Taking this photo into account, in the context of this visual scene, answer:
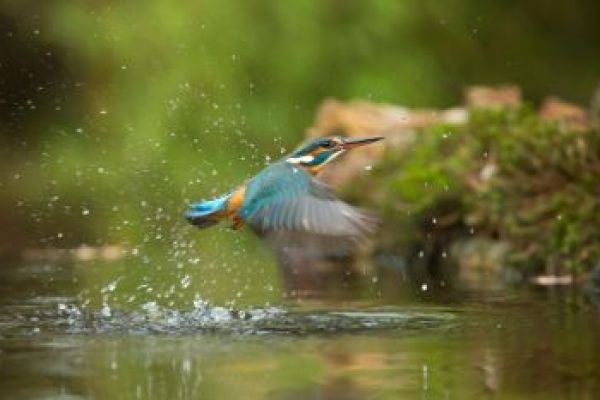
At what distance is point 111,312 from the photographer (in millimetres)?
9406

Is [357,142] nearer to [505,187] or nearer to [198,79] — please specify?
[505,187]

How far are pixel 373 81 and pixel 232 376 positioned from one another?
1303 cm

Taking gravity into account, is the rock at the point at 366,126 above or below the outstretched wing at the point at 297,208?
above

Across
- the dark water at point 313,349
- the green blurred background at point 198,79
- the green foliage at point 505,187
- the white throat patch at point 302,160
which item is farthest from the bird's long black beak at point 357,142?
the green blurred background at point 198,79

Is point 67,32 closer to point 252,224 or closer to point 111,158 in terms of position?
point 111,158

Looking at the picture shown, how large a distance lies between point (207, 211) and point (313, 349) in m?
1.16

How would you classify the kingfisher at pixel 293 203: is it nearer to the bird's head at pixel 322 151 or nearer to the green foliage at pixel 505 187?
the bird's head at pixel 322 151

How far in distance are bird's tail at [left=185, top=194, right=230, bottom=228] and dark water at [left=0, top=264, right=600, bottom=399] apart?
48cm

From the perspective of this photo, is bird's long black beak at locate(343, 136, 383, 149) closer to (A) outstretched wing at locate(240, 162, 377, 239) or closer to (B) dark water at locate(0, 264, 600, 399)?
(A) outstretched wing at locate(240, 162, 377, 239)

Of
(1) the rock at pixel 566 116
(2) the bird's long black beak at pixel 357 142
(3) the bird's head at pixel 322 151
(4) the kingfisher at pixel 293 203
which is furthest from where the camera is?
(1) the rock at pixel 566 116

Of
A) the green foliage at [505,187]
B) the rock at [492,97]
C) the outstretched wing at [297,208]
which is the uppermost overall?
the rock at [492,97]

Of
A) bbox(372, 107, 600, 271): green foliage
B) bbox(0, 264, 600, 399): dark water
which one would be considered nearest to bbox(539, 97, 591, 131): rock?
bbox(372, 107, 600, 271): green foliage

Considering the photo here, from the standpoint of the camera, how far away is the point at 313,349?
302 inches

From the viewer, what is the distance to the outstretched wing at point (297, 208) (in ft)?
26.7
